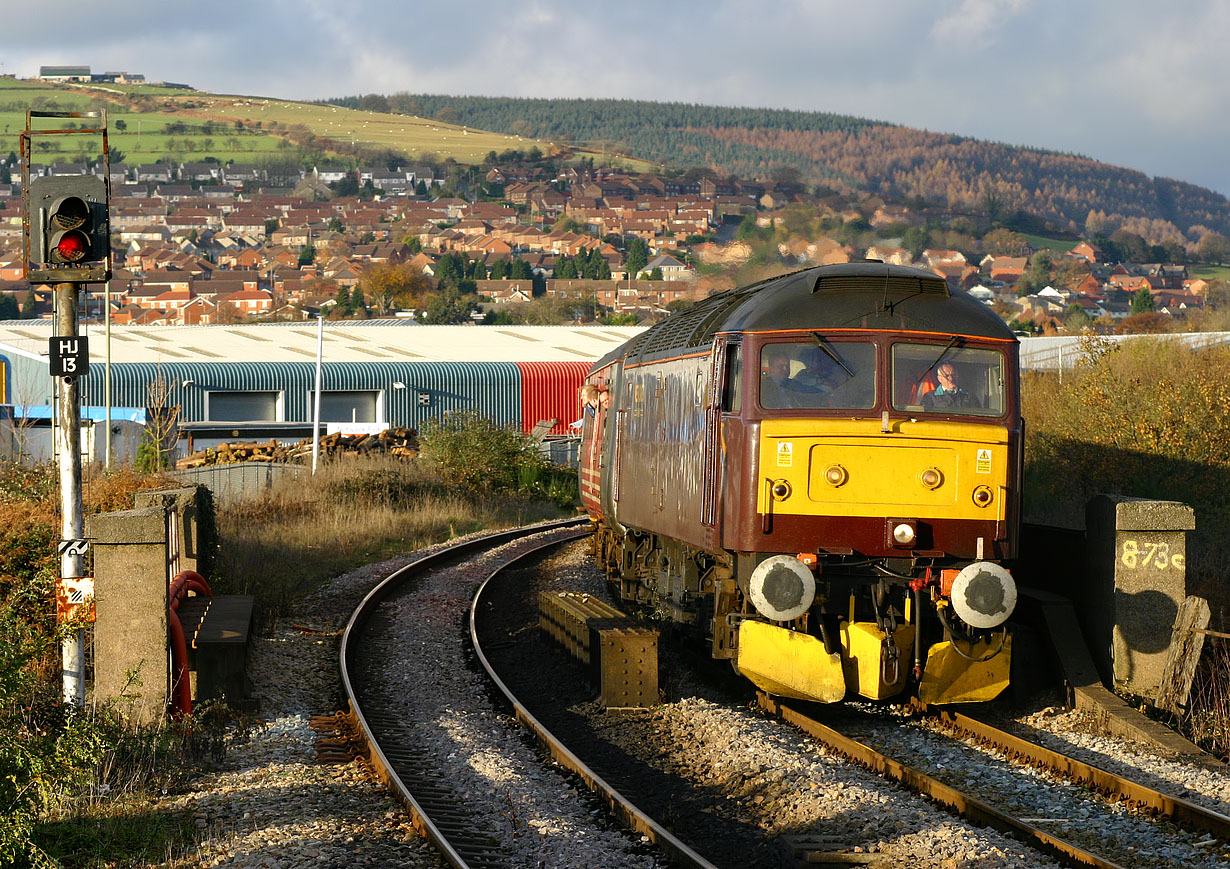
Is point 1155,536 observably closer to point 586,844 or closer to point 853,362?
point 853,362

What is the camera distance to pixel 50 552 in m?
13.5

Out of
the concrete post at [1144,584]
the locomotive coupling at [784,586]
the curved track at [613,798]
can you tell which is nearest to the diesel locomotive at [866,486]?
the locomotive coupling at [784,586]

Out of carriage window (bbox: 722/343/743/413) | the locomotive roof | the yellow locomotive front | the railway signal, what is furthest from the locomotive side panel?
the railway signal

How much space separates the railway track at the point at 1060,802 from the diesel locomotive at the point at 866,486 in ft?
1.65

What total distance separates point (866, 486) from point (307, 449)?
1184 inches

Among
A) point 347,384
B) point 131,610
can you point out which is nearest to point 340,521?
point 131,610

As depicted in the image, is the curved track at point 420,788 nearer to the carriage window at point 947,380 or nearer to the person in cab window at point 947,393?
the carriage window at point 947,380

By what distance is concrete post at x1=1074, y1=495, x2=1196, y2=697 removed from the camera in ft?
37.1

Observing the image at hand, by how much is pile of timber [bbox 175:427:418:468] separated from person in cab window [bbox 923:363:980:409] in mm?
26981

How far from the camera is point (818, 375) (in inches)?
426

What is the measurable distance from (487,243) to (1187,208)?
85.1 meters

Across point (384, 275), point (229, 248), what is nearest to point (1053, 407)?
point (384, 275)

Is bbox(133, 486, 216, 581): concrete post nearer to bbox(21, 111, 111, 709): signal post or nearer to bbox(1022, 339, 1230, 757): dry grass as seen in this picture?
bbox(21, 111, 111, 709): signal post

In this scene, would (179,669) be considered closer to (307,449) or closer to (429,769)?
(429,769)
